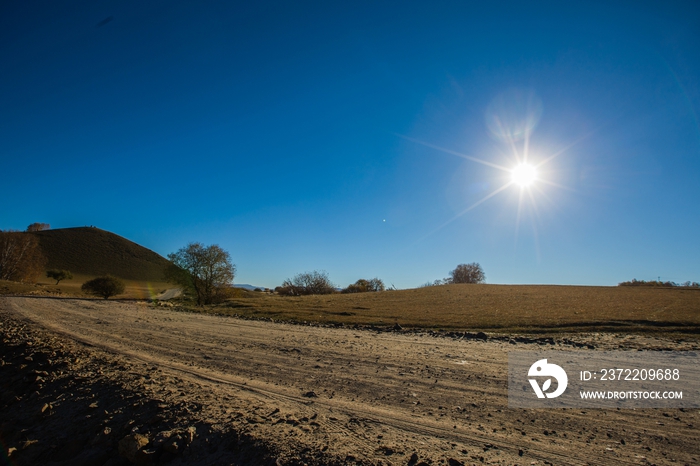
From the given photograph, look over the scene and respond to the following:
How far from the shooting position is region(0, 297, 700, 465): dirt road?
13.2 feet

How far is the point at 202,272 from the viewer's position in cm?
4103

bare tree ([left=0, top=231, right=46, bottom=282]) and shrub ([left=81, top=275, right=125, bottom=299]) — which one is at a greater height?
bare tree ([left=0, top=231, right=46, bottom=282])

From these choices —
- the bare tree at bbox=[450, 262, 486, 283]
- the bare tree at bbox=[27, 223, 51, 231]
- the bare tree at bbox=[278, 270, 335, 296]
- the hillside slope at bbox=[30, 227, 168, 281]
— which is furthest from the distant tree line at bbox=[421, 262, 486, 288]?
the bare tree at bbox=[27, 223, 51, 231]

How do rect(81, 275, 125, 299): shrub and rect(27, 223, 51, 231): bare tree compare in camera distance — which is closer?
rect(81, 275, 125, 299): shrub

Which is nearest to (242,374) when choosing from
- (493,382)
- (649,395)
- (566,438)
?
(493,382)

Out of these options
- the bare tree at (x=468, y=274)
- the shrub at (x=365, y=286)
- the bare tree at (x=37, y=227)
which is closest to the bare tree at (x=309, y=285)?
the shrub at (x=365, y=286)

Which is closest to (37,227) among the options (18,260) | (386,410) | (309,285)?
(18,260)

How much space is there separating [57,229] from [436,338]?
168m

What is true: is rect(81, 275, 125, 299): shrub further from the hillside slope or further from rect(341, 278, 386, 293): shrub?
the hillside slope

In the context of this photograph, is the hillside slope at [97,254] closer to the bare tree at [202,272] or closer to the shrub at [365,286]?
the shrub at [365,286]

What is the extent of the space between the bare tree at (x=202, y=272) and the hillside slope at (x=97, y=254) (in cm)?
7058

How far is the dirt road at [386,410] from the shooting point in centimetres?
402

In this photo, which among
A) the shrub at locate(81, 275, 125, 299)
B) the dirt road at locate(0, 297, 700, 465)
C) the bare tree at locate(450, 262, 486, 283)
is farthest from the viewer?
the bare tree at locate(450, 262, 486, 283)

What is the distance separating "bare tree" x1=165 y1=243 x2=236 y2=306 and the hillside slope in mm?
70580
